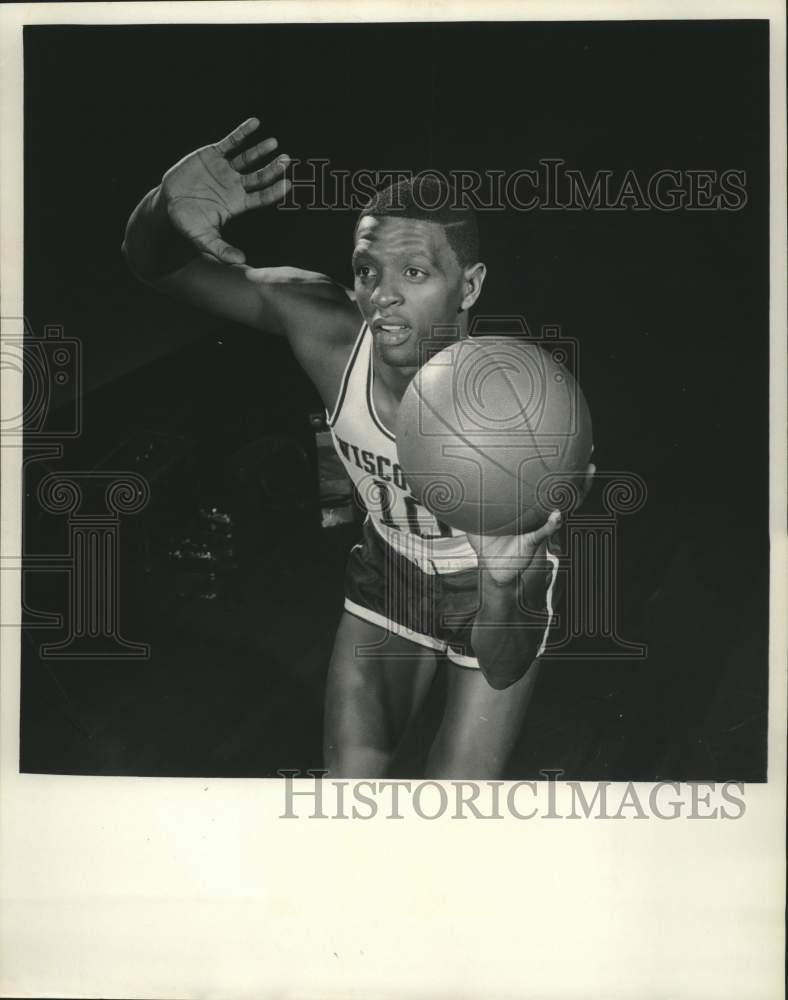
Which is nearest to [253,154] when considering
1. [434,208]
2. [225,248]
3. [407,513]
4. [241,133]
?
[241,133]

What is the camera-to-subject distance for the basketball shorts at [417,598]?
1.64 metres

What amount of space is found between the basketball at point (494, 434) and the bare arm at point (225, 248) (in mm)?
235

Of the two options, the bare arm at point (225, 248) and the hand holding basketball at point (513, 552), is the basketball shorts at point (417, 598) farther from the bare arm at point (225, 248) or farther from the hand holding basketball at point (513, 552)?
the bare arm at point (225, 248)

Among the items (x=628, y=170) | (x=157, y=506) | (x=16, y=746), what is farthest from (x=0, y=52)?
(x=16, y=746)

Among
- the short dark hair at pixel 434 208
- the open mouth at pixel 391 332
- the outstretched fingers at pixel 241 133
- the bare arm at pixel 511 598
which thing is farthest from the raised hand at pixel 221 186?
the bare arm at pixel 511 598

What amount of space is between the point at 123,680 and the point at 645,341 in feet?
3.88

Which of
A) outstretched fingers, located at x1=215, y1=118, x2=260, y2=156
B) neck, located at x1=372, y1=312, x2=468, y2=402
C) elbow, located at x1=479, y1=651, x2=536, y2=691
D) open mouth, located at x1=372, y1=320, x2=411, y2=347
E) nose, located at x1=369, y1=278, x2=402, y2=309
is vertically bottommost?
elbow, located at x1=479, y1=651, x2=536, y2=691

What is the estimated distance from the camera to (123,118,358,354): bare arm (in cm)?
165

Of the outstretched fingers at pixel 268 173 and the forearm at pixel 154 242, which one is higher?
the outstretched fingers at pixel 268 173

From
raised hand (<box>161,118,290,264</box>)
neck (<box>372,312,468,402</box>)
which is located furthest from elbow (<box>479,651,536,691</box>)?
raised hand (<box>161,118,290,264</box>)

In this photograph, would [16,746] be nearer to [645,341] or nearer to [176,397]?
[176,397]

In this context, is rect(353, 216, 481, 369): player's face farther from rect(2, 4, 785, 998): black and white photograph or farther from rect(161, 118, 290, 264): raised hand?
rect(161, 118, 290, 264): raised hand

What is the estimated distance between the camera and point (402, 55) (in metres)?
1.66

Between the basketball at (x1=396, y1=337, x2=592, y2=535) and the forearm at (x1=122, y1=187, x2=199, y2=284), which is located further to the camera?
the forearm at (x1=122, y1=187, x2=199, y2=284)
